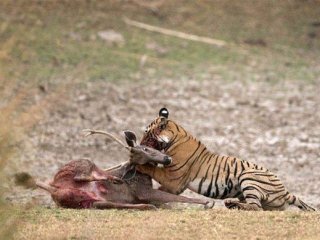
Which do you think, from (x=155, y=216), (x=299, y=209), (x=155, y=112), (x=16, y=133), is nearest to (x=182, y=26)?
(x=155, y=112)

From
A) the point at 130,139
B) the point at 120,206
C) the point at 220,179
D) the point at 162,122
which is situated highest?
the point at 162,122

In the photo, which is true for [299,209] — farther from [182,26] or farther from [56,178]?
[182,26]

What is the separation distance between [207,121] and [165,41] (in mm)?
4948

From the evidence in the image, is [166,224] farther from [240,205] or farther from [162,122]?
[162,122]

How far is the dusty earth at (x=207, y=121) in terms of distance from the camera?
16281 mm

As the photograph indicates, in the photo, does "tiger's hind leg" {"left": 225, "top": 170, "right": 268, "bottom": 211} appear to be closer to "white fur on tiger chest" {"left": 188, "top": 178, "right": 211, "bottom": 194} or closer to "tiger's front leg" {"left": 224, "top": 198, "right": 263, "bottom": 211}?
"tiger's front leg" {"left": 224, "top": 198, "right": 263, "bottom": 211}

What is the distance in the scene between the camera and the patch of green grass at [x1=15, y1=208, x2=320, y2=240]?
926 centimetres

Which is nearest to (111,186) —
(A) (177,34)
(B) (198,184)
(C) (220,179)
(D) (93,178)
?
(D) (93,178)

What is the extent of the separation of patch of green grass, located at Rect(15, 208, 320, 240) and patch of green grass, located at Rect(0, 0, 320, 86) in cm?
1007

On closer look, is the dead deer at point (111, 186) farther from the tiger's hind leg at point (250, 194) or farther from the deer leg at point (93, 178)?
the tiger's hind leg at point (250, 194)

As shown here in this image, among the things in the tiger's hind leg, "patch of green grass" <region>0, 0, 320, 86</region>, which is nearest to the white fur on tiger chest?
the tiger's hind leg

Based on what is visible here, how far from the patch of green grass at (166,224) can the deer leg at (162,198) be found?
54 centimetres

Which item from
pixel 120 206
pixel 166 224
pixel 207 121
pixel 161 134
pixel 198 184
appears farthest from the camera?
pixel 207 121

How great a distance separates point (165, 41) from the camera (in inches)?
938
